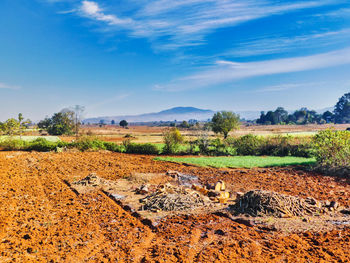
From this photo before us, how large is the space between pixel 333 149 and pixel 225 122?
68.0 feet

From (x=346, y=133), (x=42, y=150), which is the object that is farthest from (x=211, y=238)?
(x=42, y=150)

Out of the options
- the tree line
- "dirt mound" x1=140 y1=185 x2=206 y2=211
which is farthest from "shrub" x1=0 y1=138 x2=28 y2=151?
the tree line

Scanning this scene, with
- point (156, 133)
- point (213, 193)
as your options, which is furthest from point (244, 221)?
point (156, 133)

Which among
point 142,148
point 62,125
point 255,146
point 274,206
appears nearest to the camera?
point 274,206

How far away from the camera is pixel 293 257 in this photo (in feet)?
14.8

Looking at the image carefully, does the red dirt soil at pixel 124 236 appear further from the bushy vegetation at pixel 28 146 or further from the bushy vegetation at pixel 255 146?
the bushy vegetation at pixel 28 146

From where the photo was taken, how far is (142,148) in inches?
782

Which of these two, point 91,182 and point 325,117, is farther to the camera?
point 325,117

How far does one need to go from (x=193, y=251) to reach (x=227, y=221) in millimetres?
1667

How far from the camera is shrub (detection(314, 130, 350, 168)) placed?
11.8 m

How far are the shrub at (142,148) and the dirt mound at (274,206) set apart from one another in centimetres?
1303

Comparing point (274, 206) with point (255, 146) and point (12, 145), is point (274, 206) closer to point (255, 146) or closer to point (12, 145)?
point (255, 146)

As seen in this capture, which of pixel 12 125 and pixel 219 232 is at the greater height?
pixel 12 125

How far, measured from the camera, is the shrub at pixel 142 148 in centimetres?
1961
